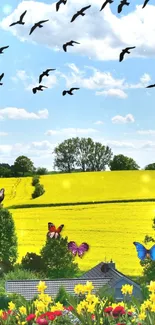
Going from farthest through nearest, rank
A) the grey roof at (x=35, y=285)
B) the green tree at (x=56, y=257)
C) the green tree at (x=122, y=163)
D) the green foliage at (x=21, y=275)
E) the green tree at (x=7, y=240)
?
the green tree at (x=122, y=163) < the green tree at (x=7, y=240) < the green tree at (x=56, y=257) < the green foliage at (x=21, y=275) < the grey roof at (x=35, y=285)

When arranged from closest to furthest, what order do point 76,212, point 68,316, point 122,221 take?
point 68,316
point 122,221
point 76,212

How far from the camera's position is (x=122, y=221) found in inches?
2151

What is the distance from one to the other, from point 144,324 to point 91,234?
39159 millimetres

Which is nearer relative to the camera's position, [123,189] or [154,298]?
[154,298]

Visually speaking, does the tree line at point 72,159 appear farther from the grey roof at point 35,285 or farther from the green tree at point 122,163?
the grey roof at point 35,285

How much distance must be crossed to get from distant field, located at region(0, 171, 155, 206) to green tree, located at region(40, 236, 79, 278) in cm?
3539

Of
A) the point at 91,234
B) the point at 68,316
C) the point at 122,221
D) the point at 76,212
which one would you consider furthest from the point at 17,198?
the point at 68,316

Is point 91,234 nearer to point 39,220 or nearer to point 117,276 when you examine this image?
point 39,220

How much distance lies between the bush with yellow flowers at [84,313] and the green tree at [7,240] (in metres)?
25.3

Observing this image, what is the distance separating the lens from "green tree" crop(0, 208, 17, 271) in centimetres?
3488

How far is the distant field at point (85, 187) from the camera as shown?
7125cm

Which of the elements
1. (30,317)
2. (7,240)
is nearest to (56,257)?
(7,240)

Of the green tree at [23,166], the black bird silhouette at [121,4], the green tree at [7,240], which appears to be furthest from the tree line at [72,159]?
the black bird silhouette at [121,4]

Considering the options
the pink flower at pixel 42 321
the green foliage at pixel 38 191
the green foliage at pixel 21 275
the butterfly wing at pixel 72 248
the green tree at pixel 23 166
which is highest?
the green tree at pixel 23 166
